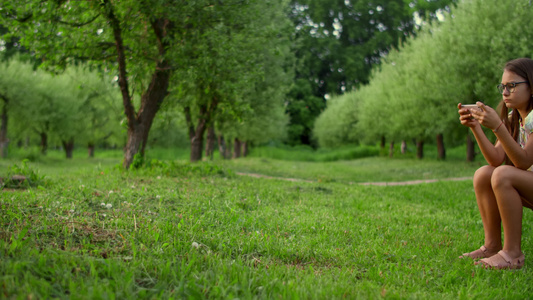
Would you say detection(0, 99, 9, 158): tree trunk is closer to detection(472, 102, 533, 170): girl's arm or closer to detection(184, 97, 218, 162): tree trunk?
detection(184, 97, 218, 162): tree trunk

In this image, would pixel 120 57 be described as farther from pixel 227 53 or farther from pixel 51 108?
pixel 51 108

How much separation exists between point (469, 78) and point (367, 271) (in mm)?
14239

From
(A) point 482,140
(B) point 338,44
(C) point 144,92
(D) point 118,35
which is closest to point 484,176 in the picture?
(A) point 482,140

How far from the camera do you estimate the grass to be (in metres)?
Result: 2.21

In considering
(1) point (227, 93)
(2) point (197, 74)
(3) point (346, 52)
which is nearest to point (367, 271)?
(2) point (197, 74)

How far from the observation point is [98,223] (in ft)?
11.0

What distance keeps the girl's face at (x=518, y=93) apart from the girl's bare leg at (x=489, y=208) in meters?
0.59

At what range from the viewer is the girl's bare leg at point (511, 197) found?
3.10 metres

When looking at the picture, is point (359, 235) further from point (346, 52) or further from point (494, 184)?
point (346, 52)

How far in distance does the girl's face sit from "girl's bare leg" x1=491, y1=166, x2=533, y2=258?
58 cm

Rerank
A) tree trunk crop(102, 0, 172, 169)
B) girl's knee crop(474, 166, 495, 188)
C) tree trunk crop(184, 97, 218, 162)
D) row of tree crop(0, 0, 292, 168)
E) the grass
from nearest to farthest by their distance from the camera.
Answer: the grass
girl's knee crop(474, 166, 495, 188)
row of tree crop(0, 0, 292, 168)
tree trunk crop(102, 0, 172, 169)
tree trunk crop(184, 97, 218, 162)

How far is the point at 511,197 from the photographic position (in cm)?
312

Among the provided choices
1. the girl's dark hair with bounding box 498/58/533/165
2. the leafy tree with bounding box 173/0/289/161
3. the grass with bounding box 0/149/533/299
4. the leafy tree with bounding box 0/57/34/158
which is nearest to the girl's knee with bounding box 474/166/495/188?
the girl's dark hair with bounding box 498/58/533/165

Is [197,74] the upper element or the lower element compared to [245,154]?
upper
